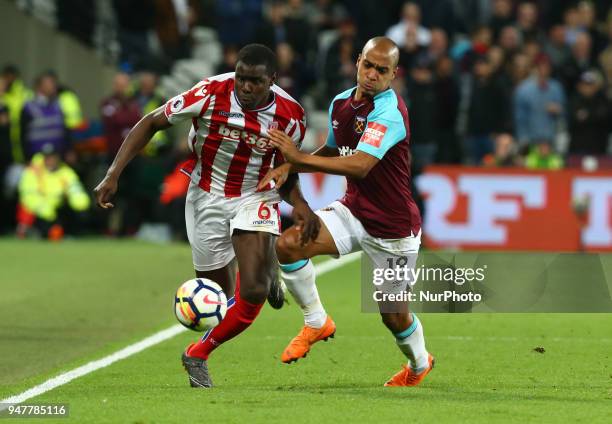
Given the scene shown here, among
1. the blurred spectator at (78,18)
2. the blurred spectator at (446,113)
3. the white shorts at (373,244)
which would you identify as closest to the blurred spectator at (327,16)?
the blurred spectator at (446,113)

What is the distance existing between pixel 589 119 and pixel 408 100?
8.34 ft

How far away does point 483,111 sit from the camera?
2011cm

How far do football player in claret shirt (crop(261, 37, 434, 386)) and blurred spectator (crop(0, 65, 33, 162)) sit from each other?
13.4m

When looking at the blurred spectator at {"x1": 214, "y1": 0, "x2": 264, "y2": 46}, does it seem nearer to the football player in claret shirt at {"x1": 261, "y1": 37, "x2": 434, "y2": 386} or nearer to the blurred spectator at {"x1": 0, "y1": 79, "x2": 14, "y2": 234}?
the blurred spectator at {"x1": 0, "y1": 79, "x2": 14, "y2": 234}

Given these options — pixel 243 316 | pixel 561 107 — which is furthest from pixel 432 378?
pixel 561 107

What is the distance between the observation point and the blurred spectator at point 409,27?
20.8 metres

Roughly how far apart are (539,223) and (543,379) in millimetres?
10350

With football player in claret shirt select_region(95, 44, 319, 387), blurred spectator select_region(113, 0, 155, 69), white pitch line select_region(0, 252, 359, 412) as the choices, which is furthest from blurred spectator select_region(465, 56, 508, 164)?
football player in claret shirt select_region(95, 44, 319, 387)

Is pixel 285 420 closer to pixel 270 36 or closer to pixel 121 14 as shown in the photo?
pixel 270 36

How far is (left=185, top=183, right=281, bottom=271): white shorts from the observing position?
841 cm

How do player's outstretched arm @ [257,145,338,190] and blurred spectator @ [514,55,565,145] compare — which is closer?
player's outstretched arm @ [257,145,338,190]

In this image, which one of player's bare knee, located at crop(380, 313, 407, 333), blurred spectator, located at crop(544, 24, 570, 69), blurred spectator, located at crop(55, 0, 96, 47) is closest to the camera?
player's bare knee, located at crop(380, 313, 407, 333)

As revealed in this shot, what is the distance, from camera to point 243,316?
26.6 ft

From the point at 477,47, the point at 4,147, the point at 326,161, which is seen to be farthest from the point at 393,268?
the point at 4,147
